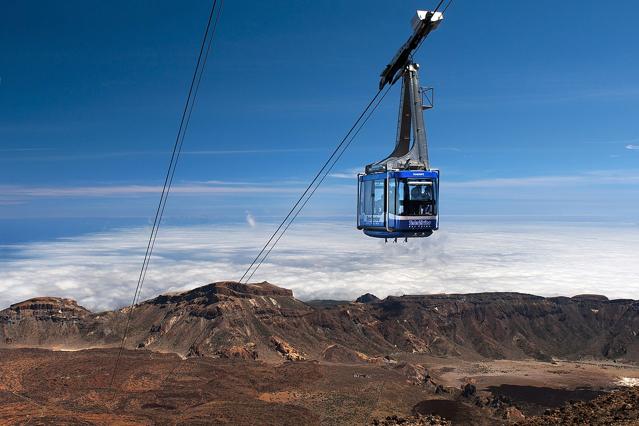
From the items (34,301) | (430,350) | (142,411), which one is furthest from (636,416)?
(34,301)

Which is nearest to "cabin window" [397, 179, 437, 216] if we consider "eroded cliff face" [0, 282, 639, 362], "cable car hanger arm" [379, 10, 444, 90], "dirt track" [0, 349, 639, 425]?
"cable car hanger arm" [379, 10, 444, 90]

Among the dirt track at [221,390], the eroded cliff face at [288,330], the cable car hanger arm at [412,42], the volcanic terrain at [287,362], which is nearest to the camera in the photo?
the cable car hanger arm at [412,42]

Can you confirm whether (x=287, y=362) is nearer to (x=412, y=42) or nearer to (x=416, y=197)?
(x=416, y=197)

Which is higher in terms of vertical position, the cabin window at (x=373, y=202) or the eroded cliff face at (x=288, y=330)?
the cabin window at (x=373, y=202)

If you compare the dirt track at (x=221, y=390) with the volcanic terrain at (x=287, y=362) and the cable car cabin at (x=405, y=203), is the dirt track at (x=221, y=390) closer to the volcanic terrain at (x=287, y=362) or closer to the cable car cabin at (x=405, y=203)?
the volcanic terrain at (x=287, y=362)

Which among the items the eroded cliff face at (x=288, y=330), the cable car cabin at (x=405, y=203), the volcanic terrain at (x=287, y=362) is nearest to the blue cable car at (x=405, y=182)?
the cable car cabin at (x=405, y=203)

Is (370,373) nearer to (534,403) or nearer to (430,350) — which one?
(534,403)

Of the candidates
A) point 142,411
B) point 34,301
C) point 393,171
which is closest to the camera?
point 393,171

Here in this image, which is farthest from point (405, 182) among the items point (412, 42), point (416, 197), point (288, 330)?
point (288, 330)
